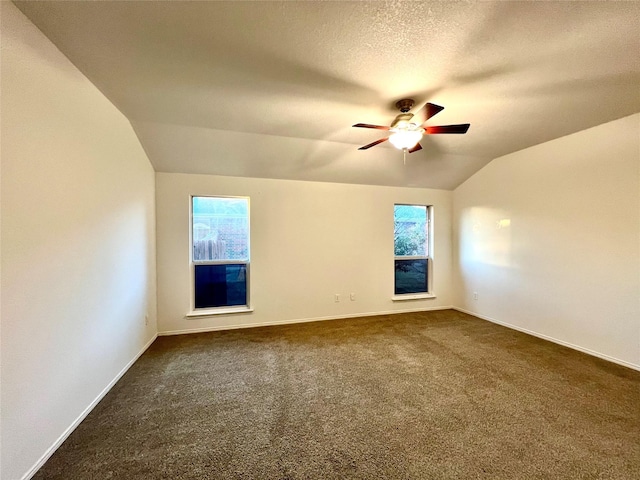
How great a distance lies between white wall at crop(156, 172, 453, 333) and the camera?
11.8 ft

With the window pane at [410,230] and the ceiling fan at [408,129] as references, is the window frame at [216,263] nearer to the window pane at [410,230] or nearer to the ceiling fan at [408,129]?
the ceiling fan at [408,129]

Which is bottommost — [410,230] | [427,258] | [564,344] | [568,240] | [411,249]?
[564,344]

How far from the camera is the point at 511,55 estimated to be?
5.60 feet

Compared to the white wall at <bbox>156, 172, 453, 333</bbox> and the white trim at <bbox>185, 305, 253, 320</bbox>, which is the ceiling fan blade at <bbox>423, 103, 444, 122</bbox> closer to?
the white wall at <bbox>156, 172, 453, 333</bbox>

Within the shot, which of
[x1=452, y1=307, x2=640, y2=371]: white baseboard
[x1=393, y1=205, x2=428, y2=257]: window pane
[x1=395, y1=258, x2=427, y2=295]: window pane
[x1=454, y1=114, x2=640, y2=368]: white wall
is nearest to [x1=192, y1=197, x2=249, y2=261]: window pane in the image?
[x1=393, y1=205, x2=428, y2=257]: window pane

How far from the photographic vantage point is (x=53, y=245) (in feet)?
5.33

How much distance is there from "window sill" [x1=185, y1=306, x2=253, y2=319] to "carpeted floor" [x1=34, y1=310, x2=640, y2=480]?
0.54 m

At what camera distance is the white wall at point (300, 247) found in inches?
141

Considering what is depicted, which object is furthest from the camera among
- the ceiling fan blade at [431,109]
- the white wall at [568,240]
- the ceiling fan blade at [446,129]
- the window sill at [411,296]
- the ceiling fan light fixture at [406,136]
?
the window sill at [411,296]

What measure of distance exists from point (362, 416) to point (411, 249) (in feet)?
11.2

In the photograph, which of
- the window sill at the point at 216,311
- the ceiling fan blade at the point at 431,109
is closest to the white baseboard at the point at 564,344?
the ceiling fan blade at the point at 431,109

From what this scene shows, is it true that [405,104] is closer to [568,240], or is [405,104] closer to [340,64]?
[340,64]

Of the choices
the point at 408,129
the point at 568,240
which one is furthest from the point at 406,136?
the point at 568,240

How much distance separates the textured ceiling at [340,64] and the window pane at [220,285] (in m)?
1.73
